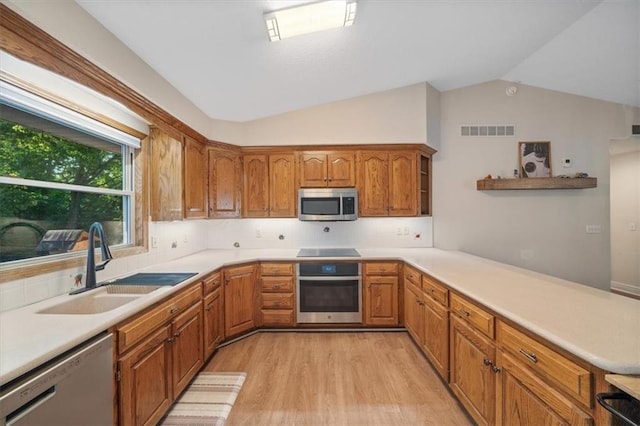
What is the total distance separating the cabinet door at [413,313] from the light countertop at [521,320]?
23.5 inches

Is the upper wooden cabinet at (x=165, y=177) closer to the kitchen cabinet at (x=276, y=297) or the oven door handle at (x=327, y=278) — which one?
the kitchen cabinet at (x=276, y=297)

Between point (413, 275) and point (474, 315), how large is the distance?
3.61 ft

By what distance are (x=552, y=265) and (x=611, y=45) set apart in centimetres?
269

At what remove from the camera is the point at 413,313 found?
2.80 metres

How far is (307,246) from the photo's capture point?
3.74 meters

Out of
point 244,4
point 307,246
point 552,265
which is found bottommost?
point 552,265

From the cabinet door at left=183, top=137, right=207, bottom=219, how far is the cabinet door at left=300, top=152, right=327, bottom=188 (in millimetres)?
1192

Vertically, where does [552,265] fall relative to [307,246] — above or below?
below

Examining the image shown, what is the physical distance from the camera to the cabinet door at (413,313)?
8.53 feet

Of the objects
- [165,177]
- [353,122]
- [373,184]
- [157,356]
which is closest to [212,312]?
[157,356]

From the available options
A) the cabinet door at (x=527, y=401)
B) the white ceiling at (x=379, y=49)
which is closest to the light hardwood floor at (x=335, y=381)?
the cabinet door at (x=527, y=401)

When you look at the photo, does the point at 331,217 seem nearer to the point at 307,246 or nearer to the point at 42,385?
the point at 307,246

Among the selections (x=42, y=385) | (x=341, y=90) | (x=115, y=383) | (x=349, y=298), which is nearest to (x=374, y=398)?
(x=349, y=298)

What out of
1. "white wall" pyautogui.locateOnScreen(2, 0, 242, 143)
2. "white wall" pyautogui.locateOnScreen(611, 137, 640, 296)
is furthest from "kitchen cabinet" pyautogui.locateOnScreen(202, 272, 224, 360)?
"white wall" pyautogui.locateOnScreen(611, 137, 640, 296)
